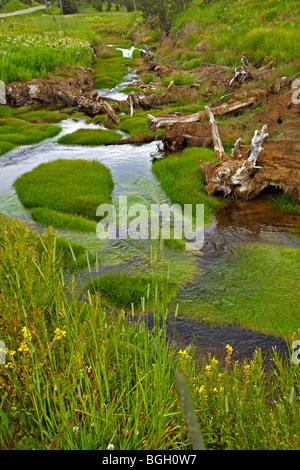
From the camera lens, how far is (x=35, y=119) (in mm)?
21891

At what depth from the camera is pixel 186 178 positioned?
40.3 ft

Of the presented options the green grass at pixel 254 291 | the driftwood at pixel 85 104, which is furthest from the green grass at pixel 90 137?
the green grass at pixel 254 291

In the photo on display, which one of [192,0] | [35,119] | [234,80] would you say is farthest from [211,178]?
[192,0]

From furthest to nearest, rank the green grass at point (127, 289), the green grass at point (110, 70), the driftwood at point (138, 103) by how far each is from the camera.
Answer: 1. the green grass at point (110, 70)
2. the driftwood at point (138, 103)
3. the green grass at point (127, 289)

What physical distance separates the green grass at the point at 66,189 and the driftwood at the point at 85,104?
6925 millimetres

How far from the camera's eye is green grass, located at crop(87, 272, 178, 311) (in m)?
6.80

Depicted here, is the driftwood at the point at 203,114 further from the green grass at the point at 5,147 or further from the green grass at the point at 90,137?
the green grass at the point at 5,147

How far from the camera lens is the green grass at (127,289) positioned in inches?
268

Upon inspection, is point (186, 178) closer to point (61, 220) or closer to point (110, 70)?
point (61, 220)

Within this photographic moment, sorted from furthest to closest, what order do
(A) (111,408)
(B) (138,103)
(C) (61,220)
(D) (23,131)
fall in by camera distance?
(B) (138,103) < (D) (23,131) < (C) (61,220) < (A) (111,408)

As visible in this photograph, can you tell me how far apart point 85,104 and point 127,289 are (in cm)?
1908

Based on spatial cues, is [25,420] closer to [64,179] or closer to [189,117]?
[64,179]

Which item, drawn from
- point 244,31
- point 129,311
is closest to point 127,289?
point 129,311

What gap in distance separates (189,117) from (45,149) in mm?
7328
